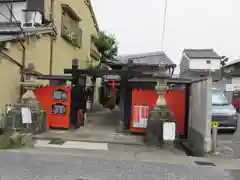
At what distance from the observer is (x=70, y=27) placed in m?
17.4

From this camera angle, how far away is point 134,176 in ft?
18.9

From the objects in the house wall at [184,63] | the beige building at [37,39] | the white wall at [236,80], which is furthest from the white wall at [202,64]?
the beige building at [37,39]

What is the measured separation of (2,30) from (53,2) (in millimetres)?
4181

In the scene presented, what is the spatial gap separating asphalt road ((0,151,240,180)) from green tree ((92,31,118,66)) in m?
16.7

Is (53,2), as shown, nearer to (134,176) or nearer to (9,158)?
(9,158)

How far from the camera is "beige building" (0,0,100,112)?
10.7 metres

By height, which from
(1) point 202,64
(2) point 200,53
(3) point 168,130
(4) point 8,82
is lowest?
(3) point 168,130

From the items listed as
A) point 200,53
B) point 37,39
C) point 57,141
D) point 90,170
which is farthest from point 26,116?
point 200,53

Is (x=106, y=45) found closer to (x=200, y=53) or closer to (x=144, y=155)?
(x=200, y=53)

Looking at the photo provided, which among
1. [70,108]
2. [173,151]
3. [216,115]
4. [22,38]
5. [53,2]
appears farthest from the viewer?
[53,2]

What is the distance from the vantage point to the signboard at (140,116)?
11.7 meters

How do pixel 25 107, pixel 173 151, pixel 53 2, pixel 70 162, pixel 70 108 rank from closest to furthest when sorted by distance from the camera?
pixel 70 162
pixel 173 151
pixel 25 107
pixel 70 108
pixel 53 2

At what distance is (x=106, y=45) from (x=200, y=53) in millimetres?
14601

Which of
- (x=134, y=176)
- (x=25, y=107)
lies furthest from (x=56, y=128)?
(x=134, y=176)
